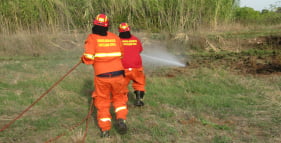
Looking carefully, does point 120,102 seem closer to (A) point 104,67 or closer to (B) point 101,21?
A: (A) point 104,67

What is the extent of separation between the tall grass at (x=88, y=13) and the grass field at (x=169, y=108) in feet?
20.3

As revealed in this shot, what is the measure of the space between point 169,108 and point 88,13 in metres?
11.2

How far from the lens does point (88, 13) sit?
14.7 m

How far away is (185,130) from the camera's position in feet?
12.6

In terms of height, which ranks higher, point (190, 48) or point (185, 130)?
point (190, 48)

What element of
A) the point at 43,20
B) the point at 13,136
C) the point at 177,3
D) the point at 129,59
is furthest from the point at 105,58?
the point at 43,20

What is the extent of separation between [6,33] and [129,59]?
12.7 m

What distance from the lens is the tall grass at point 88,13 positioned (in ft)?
46.3

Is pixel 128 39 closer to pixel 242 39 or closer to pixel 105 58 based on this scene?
pixel 105 58

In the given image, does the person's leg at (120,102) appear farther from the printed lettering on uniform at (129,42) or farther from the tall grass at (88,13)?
the tall grass at (88,13)

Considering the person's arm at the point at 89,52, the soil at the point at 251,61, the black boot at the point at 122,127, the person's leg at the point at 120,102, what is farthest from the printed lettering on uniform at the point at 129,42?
the soil at the point at 251,61

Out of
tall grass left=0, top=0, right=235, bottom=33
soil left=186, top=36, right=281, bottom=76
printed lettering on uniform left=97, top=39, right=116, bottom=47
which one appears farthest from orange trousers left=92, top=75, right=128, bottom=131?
tall grass left=0, top=0, right=235, bottom=33

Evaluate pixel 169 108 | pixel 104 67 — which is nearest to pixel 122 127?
pixel 104 67

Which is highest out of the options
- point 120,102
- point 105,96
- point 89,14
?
point 89,14
